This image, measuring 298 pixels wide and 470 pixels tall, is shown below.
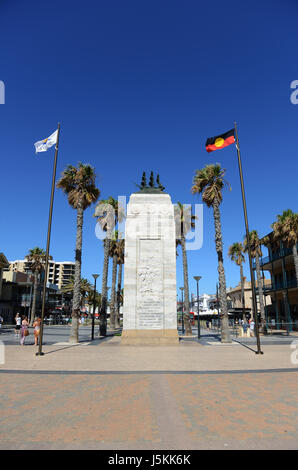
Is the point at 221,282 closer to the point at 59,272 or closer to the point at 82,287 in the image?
the point at 82,287

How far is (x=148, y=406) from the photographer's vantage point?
685cm

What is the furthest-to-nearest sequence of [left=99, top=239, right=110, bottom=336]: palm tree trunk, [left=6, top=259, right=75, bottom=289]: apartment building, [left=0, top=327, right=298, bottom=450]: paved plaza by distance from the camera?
[left=6, top=259, right=75, bottom=289]: apartment building < [left=99, top=239, right=110, bottom=336]: palm tree trunk < [left=0, top=327, right=298, bottom=450]: paved plaza

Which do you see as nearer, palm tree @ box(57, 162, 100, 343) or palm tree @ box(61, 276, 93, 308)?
palm tree @ box(57, 162, 100, 343)

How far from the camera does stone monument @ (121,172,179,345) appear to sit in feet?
69.6

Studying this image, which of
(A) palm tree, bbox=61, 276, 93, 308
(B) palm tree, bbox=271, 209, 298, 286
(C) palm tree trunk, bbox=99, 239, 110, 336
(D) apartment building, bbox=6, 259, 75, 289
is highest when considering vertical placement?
(D) apartment building, bbox=6, 259, 75, 289

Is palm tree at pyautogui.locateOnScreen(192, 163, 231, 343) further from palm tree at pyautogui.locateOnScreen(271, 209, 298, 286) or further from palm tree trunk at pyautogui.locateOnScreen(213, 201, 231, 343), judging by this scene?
palm tree at pyautogui.locateOnScreen(271, 209, 298, 286)

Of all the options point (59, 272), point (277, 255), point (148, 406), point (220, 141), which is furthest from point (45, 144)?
point (59, 272)


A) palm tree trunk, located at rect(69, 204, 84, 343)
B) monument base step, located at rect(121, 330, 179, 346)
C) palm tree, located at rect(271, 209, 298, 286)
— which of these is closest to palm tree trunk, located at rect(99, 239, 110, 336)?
palm tree trunk, located at rect(69, 204, 84, 343)

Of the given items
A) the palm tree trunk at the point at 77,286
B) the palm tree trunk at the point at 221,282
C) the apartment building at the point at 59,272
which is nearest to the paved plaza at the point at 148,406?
the palm tree trunk at the point at 77,286

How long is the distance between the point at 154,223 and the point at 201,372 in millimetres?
13753

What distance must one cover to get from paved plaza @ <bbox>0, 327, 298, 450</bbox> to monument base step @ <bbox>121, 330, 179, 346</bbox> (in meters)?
8.35

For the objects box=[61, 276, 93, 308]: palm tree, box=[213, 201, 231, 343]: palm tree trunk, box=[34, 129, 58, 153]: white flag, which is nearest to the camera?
box=[34, 129, 58, 153]: white flag

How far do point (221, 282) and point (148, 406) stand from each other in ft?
57.2

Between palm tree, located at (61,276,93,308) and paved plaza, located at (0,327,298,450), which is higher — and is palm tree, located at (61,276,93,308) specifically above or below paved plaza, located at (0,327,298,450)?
above
